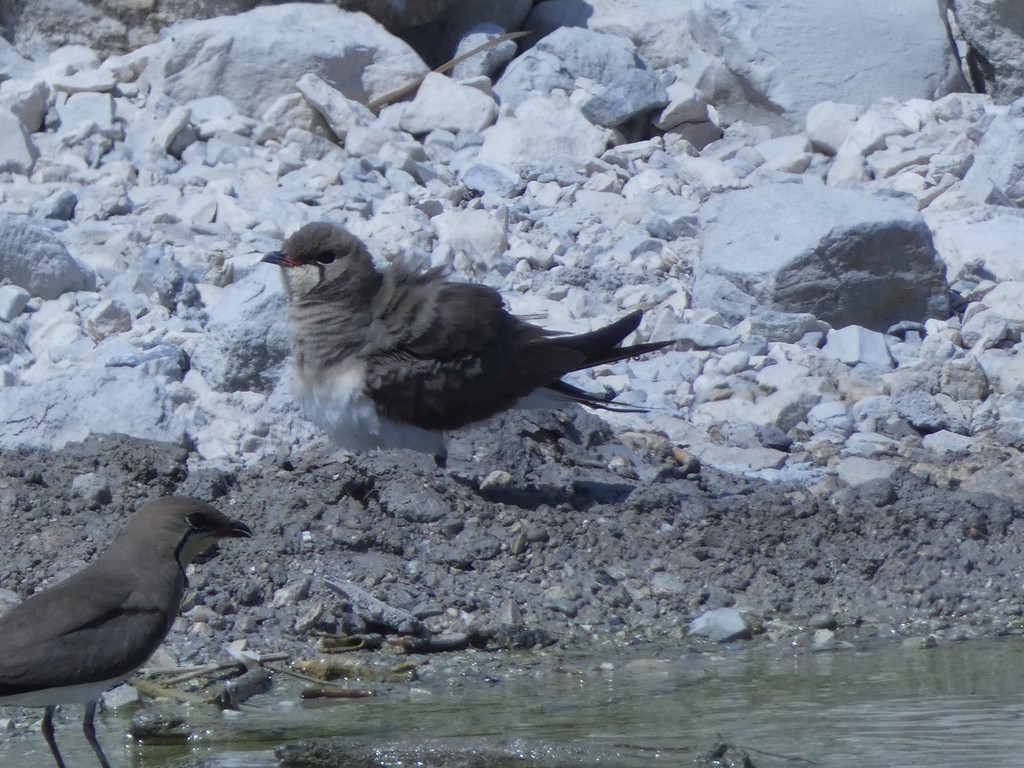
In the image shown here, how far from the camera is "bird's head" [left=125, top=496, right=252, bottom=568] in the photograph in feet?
17.4

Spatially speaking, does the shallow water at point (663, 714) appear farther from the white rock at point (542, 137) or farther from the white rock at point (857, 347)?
the white rock at point (542, 137)

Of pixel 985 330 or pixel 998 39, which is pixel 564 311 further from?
pixel 998 39

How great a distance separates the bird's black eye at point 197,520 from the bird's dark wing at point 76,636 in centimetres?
35

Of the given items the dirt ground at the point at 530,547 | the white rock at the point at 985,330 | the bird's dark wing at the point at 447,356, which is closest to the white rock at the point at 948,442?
the dirt ground at the point at 530,547

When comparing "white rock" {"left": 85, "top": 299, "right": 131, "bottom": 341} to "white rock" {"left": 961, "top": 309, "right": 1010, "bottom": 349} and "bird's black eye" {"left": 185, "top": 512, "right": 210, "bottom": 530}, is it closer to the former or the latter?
"bird's black eye" {"left": 185, "top": 512, "right": 210, "bottom": 530}

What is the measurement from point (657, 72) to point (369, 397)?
5.46 metres

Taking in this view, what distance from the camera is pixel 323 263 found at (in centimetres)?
767

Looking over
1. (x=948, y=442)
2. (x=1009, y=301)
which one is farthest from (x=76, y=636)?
(x=1009, y=301)

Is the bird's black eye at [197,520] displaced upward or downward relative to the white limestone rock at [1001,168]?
upward

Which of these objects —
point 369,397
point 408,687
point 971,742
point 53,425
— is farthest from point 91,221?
point 971,742

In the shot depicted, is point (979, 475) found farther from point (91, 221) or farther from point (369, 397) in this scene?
point (91, 221)

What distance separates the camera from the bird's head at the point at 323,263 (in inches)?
299

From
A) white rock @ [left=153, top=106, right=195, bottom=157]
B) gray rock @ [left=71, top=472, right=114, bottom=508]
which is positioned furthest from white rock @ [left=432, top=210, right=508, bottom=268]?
gray rock @ [left=71, top=472, right=114, bottom=508]

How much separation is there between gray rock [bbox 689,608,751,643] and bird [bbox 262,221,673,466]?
1.60 metres
